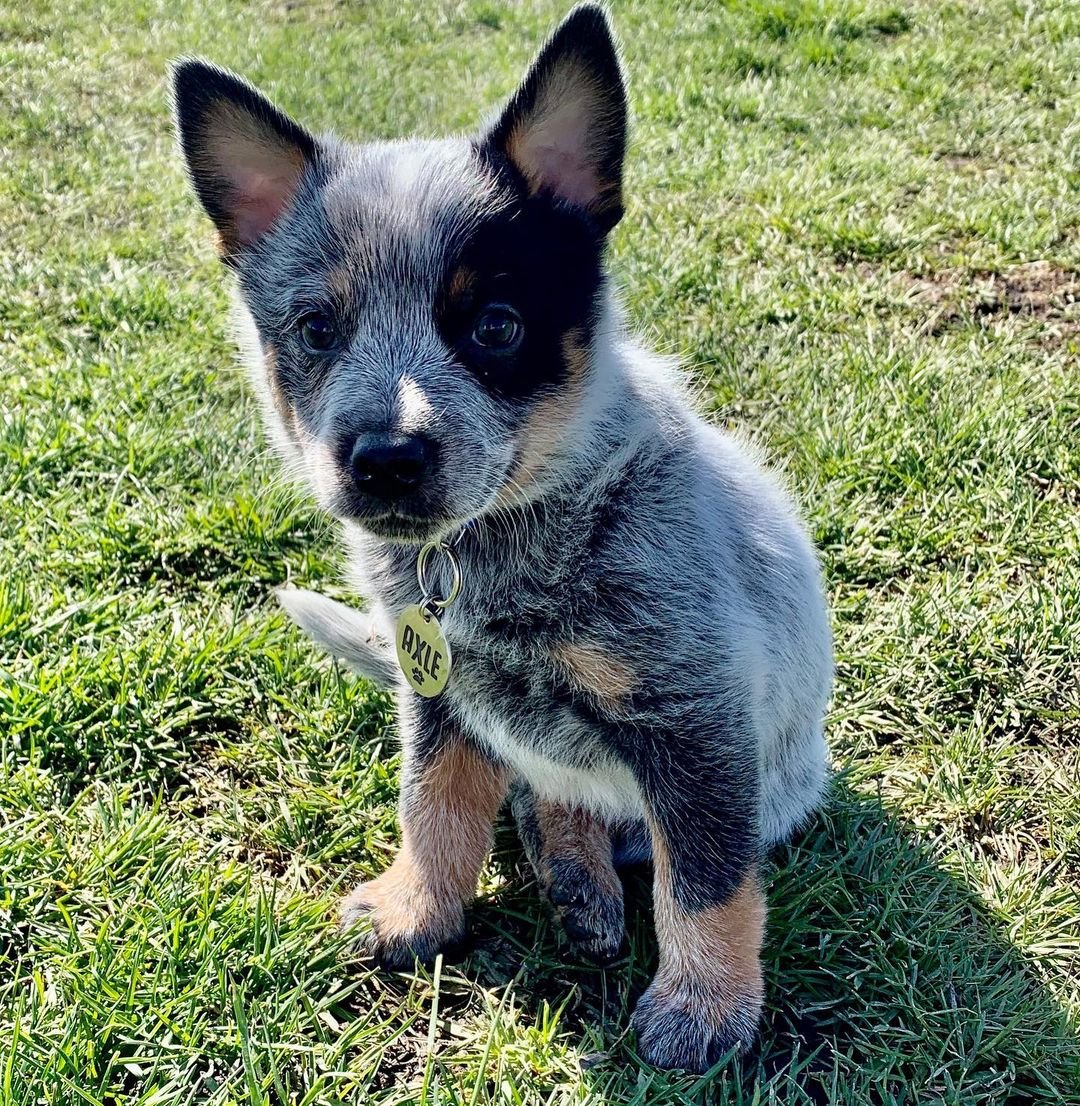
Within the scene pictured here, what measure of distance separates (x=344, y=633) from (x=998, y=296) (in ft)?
11.1

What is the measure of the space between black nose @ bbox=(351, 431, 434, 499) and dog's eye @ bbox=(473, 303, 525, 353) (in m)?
0.28

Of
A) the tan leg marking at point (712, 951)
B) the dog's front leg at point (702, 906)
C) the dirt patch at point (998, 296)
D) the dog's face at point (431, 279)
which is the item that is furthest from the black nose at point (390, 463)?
the dirt patch at point (998, 296)

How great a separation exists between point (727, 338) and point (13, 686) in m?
3.10

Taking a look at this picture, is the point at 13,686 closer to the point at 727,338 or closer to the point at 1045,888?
the point at 1045,888

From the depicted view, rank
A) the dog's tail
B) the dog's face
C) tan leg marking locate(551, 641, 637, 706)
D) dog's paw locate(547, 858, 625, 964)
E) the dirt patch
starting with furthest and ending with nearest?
1. the dirt patch
2. the dog's tail
3. dog's paw locate(547, 858, 625, 964)
4. tan leg marking locate(551, 641, 637, 706)
5. the dog's face

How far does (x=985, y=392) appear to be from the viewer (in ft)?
13.7

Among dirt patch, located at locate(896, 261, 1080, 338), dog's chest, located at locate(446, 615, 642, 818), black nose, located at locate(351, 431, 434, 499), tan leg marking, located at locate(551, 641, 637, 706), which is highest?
black nose, located at locate(351, 431, 434, 499)

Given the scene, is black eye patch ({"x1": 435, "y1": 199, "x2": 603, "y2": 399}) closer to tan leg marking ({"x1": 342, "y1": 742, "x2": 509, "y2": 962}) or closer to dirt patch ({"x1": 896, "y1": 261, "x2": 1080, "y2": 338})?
tan leg marking ({"x1": 342, "y1": 742, "x2": 509, "y2": 962})

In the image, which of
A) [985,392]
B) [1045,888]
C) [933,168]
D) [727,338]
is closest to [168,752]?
[1045,888]

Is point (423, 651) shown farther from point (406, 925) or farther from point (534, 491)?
point (406, 925)

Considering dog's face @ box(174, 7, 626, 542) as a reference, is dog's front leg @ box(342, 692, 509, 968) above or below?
below

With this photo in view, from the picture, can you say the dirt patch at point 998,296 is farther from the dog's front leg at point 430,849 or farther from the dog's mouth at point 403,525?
the dog's mouth at point 403,525

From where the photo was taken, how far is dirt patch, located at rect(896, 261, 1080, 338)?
15.3 ft

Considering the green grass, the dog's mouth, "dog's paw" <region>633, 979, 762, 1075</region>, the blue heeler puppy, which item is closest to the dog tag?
the blue heeler puppy
